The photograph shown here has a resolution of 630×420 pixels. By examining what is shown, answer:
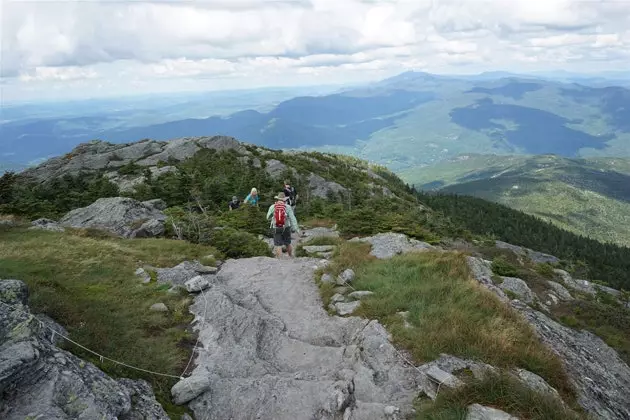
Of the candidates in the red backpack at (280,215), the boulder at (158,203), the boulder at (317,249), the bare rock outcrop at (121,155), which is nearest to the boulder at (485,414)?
the red backpack at (280,215)

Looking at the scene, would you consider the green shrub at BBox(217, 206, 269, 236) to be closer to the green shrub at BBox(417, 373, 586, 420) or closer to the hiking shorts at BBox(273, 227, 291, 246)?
the hiking shorts at BBox(273, 227, 291, 246)

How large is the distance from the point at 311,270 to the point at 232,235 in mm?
6578

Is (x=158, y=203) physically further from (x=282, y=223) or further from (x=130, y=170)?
(x=282, y=223)

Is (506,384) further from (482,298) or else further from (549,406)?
(482,298)

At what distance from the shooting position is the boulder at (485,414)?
7.39 meters

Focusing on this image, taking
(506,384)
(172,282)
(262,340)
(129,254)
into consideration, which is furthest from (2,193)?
(506,384)

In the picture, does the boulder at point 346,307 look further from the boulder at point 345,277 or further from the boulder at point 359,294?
the boulder at point 345,277

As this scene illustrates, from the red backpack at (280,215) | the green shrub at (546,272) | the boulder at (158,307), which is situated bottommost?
the green shrub at (546,272)

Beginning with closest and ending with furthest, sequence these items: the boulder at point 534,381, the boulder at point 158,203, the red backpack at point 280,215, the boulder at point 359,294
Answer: the boulder at point 534,381, the boulder at point 359,294, the red backpack at point 280,215, the boulder at point 158,203

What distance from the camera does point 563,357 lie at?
12.1 meters

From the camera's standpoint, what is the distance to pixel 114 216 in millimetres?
27375

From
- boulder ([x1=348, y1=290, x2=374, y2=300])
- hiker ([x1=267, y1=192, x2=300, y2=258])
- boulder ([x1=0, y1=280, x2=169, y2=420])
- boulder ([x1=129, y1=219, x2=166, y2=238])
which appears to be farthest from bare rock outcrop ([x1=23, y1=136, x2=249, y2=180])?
boulder ([x1=0, y1=280, x2=169, y2=420])

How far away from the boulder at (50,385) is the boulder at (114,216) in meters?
17.1

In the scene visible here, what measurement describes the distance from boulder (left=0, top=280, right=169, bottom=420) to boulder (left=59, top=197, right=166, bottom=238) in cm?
1711
